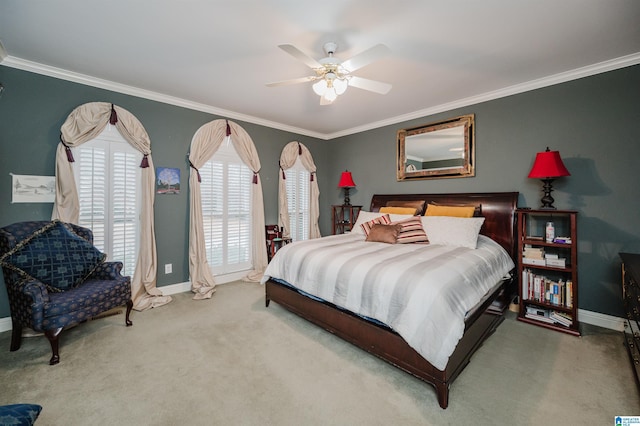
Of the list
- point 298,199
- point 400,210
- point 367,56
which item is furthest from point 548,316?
point 298,199

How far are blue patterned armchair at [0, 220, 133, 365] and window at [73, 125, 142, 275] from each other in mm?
348

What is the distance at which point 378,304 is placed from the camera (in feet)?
6.60

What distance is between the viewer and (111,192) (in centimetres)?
324

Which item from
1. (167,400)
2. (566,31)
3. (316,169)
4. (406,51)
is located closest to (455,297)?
(167,400)

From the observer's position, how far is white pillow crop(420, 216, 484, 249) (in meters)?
2.95

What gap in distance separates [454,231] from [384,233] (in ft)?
2.60

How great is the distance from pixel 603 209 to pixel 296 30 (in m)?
3.57

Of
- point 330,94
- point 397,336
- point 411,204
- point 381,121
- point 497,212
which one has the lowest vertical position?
point 397,336

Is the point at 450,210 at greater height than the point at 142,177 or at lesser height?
lesser

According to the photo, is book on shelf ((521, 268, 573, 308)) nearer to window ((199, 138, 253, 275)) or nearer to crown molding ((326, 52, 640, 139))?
crown molding ((326, 52, 640, 139))

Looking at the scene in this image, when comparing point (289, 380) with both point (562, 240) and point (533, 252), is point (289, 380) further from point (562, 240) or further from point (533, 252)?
point (562, 240)

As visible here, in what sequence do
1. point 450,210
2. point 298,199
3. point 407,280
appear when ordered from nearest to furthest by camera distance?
point 407,280 → point 450,210 → point 298,199

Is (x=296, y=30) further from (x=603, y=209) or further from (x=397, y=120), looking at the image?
(x=603, y=209)

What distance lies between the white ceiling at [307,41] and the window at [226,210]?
104 centimetres
